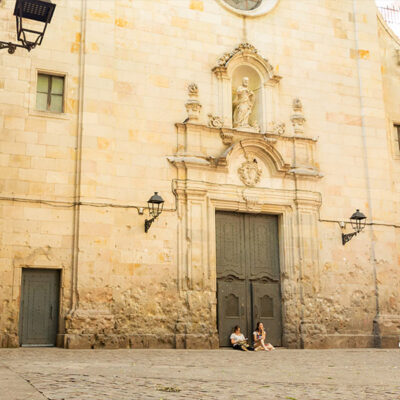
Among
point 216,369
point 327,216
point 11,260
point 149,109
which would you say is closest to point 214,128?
point 149,109

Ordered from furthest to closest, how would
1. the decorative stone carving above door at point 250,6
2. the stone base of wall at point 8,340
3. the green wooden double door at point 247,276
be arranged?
→ the decorative stone carving above door at point 250,6 → the green wooden double door at point 247,276 → the stone base of wall at point 8,340

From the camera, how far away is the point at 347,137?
19203 millimetres

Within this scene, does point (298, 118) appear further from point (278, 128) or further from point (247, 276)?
point (247, 276)

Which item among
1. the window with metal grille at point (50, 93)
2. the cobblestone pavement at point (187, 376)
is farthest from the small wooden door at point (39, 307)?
the window with metal grille at point (50, 93)

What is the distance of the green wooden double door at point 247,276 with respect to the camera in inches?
662

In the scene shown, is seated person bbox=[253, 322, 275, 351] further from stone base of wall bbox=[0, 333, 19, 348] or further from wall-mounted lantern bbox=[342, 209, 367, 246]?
stone base of wall bbox=[0, 333, 19, 348]

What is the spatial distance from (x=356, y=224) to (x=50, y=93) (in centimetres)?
983

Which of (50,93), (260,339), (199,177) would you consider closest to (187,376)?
(260,339)

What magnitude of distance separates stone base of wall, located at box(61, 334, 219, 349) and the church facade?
0.13 feet

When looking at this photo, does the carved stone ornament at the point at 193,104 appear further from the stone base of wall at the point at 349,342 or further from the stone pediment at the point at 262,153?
the stone base of wall at the point at 349,342

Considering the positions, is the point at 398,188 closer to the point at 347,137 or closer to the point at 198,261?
the point at 347,137

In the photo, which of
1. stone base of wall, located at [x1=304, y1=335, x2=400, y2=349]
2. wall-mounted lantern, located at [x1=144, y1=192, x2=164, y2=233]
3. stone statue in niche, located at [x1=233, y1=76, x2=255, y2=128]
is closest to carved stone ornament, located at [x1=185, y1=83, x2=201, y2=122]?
stone statue in niche, located at [x1=233, y1=76, x2=255, y2=128]

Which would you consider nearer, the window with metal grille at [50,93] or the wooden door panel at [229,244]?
the window with metal grille at [50,93]

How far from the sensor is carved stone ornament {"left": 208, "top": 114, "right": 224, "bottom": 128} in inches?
686
